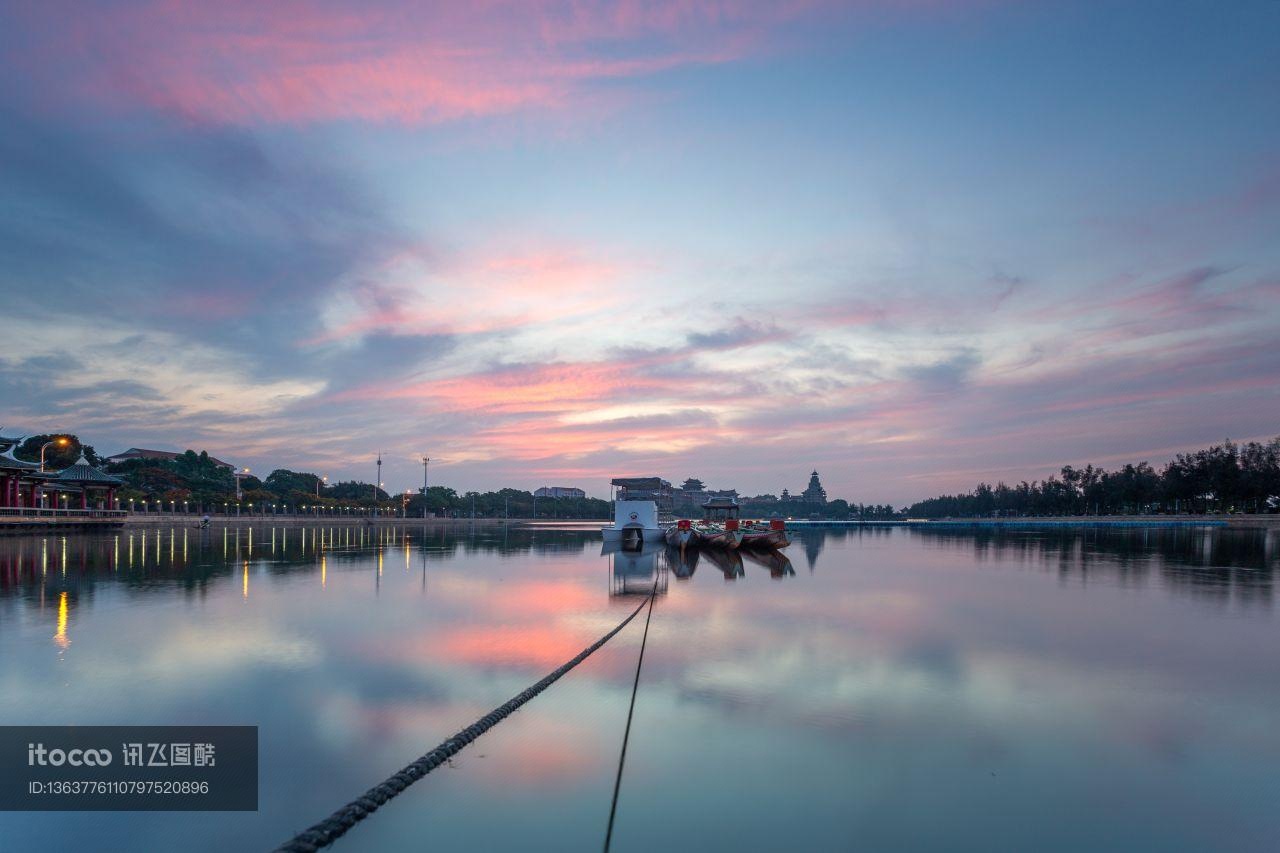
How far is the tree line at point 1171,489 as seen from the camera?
102m

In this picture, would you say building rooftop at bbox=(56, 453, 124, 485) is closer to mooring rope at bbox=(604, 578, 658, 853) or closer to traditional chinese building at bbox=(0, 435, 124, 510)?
traditional chinese building at bbox=(0, 435, 124, 510)

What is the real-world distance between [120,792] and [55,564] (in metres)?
28.7

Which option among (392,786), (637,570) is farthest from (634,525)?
(392,786)

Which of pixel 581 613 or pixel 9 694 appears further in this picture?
pixel 581 613

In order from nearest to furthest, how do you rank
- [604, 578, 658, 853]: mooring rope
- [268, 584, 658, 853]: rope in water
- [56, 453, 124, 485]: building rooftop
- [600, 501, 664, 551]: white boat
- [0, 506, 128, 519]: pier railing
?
[268, 584, 658, 853]: rope in water, [604, 578, 658, 853]: mooring rope, [600, 501, 664, 551]: white boat, [0, 506, 128, 519]: pier railing, [56, 453, 124, 485]: building rooftop

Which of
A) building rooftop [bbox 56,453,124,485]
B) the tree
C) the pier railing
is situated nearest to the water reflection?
the pier railing

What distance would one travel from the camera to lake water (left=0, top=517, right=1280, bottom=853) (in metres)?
6.56

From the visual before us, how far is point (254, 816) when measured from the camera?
651cm

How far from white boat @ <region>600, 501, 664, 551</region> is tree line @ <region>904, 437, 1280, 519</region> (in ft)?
325

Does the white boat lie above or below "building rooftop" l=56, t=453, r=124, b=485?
below

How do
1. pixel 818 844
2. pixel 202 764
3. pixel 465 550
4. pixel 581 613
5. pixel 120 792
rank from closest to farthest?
1. pixel 818 844
2. pixel 120 792
3. pixel 202 764
4. pixel 581 613
5. pixel 465 550

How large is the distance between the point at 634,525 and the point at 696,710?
Result: 37.1 m

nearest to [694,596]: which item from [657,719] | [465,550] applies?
[657,719]

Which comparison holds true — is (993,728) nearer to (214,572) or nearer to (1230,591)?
(1230,591)
